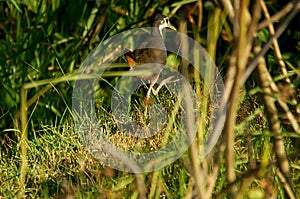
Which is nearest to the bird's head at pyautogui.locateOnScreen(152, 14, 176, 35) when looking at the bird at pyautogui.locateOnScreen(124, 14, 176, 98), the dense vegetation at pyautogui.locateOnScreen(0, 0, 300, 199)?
the bird at pyautogui.locateOnScreen(124, 14, 176, 98)

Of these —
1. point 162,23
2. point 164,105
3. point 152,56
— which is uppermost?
point 162,23

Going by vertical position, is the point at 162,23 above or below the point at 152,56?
above

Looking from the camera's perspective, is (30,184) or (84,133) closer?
(30,184)

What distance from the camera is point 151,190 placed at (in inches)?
88.8

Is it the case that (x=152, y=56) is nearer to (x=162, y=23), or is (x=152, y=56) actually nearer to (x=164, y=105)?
(x=162, y=23)

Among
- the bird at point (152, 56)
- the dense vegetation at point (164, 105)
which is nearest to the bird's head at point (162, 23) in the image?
the bird at point (152, 56)

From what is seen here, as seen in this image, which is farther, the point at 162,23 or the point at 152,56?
the point at 162,23

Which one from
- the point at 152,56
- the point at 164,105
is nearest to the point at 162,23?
the point at 152,56

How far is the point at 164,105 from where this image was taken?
2.99 metres

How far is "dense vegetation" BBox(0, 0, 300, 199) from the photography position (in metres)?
1.78

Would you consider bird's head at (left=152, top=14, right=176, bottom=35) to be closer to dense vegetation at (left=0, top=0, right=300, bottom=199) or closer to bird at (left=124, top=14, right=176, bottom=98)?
bird at (left=124, top=14, right=176, bottom=98)

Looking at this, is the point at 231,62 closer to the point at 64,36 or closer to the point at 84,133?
the point at 84,133

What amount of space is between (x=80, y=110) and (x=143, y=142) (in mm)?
620

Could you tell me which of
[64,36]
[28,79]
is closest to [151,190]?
[28,79]
